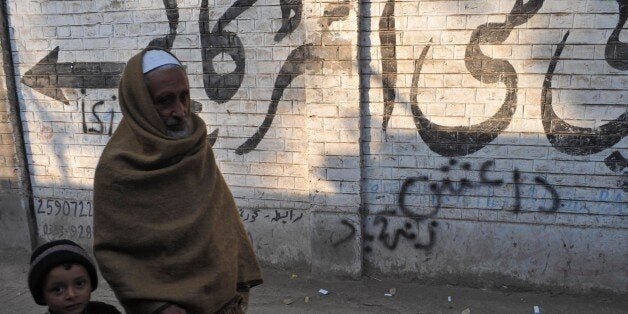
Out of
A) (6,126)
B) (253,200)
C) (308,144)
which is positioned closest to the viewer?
(308,144)

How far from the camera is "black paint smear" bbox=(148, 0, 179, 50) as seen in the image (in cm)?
418

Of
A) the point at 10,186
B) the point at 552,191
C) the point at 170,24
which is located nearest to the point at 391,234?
the point at 552,191

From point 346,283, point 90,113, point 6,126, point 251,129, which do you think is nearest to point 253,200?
point 251,129

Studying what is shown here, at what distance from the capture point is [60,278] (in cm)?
181

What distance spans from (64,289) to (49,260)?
12 cm

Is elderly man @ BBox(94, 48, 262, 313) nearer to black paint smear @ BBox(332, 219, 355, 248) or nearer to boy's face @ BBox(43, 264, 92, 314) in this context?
boy's face @ BBox(43, 264, 92, 314)

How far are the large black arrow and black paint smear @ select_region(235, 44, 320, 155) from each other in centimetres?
134

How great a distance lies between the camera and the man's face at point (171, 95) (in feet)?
5.58

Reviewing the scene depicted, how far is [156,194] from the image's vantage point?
1.71 m

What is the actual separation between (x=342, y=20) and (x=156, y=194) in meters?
2.46

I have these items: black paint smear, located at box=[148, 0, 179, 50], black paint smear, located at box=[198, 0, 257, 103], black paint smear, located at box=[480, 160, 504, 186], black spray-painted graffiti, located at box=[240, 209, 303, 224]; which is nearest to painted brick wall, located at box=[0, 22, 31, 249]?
black paint smear, located at box=[148, 0, 179, 50]

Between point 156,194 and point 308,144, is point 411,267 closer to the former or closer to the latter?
point 308,144

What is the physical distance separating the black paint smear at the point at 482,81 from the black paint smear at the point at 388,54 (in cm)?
16

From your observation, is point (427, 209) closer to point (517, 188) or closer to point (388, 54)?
point (517, 188)
